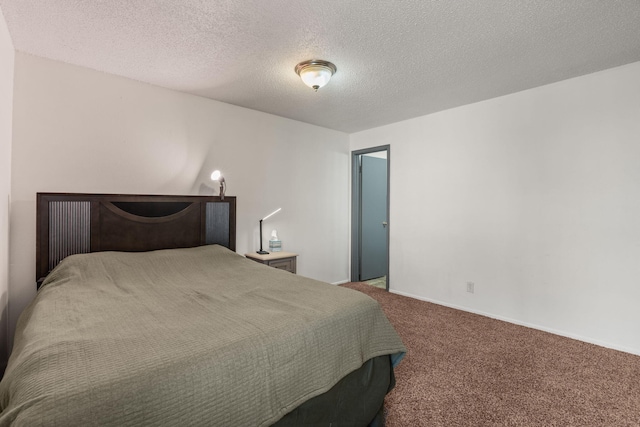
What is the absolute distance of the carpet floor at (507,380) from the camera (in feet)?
5.53

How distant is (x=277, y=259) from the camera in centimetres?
329

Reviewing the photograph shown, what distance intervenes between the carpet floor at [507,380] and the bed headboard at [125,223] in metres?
2.14

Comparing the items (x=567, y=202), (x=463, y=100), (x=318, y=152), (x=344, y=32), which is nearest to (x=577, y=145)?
(x=567, y=202)

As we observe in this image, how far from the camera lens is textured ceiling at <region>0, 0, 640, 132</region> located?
175cm

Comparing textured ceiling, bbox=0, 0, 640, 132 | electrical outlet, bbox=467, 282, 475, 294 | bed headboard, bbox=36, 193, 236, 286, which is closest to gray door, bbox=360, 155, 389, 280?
electrical outlet, bbox=467, 282, 475, 294

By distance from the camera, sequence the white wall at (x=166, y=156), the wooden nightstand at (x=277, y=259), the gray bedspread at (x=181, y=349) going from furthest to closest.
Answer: the wooden nightstand at (x=277, y=259)
the white wall at (x=166, y=156)
the gray bedspread at (x=181, y=349)

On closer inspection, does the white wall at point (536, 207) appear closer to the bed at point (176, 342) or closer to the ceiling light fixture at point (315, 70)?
the ceiling light fixture at point (315, 70)

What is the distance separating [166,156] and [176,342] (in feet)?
7.48

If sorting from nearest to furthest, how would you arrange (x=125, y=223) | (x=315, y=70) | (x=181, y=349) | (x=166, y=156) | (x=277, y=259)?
(x=181, y=349) < (x=315, y=70) < (x=125, y=223) < (x=166, y=156) < (x=277, y=259)

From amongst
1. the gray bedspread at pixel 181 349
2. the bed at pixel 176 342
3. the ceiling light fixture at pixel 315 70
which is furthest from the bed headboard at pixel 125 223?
the ceiling light fixture at pixel 315 70

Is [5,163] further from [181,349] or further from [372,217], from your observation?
[372,217]

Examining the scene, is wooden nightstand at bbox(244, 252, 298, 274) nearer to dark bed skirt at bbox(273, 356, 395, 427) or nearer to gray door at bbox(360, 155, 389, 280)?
gray door at bbox(360, 155, 389, 280)

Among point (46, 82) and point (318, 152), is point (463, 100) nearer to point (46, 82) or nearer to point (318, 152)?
point (318, 152)

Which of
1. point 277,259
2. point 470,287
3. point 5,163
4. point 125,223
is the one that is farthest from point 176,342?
point 470,287
